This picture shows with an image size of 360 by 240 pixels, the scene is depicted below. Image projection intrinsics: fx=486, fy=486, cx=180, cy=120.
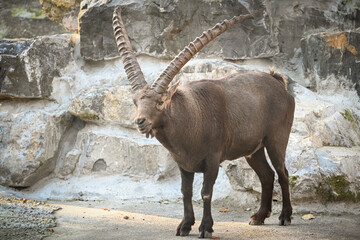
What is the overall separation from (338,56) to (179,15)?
9.80 ft

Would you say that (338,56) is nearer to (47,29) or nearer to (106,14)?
(106,14)

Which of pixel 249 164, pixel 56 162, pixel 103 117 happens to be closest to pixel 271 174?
pixel 249 164

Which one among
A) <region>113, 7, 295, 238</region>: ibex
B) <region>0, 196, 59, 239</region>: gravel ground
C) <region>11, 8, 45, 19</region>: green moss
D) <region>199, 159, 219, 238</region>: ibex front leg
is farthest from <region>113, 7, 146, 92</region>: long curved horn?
<region>11, 8, 45, 19</region>: green moss

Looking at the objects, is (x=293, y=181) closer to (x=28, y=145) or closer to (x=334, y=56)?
(x=334, y=56)

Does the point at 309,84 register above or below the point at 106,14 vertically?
below

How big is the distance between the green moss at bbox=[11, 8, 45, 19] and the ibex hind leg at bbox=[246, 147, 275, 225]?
7511 mm

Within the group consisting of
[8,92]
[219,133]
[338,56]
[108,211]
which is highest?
[338,56]

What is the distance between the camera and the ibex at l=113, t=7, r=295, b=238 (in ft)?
18.6

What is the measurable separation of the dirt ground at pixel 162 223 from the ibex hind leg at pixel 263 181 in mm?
148

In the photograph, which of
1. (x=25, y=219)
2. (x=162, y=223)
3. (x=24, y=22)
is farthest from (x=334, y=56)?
(x=24, y=22)

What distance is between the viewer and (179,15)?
9133 millimetres

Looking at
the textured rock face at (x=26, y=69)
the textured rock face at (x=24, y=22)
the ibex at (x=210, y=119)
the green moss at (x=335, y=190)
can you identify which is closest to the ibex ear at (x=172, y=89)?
the ibex at (x=210, y=119)

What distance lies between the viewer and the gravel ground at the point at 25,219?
18.7 feet

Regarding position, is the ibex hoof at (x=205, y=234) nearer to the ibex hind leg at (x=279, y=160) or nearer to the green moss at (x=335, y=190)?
the ibex hind leg at (x=279, y=160)
